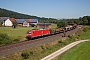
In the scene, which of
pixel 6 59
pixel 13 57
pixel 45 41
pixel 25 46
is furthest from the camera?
pixel 45 41

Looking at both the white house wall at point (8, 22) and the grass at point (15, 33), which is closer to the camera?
the grass at point (15, 33)

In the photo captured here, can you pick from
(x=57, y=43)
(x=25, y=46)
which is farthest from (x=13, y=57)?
(x=57, y=43)

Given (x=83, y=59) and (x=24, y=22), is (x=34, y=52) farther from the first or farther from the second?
(x=24, y=22)

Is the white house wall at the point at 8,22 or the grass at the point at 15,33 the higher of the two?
the white house wall at the point at 8,22

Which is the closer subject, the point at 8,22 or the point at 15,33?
the point at 15,33

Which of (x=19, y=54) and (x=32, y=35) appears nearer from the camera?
(x=19, y=54)

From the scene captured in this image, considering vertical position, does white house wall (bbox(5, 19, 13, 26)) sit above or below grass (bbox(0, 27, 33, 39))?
above

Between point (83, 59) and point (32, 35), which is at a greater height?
point (32, 35)

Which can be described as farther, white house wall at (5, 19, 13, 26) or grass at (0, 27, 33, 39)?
white house wall at (5, 19, 13, 26)

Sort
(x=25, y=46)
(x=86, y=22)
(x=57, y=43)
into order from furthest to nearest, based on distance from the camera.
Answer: (x=86, y=22)
(x=57, y=43)
(x=25, y=46)

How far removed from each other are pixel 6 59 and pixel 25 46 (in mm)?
6857

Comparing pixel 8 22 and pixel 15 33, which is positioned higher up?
pixel 8 22

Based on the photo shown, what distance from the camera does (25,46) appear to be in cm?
3234

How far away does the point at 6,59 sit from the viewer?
85.4 feet
